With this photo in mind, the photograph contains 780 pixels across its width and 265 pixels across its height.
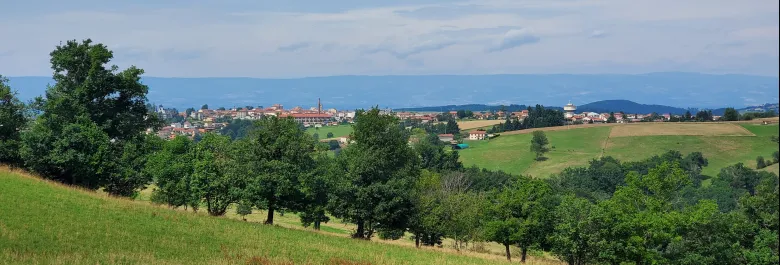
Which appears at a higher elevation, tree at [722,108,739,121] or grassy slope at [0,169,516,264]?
tree at [722,108,739,121]

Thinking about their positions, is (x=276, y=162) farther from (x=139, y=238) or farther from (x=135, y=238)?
(x=135, y=238)

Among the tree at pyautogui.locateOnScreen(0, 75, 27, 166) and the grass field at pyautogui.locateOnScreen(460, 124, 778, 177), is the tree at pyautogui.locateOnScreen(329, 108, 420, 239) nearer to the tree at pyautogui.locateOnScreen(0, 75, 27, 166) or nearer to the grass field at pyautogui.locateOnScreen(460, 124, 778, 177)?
the tree at pyautogui.locateOnScreen(0, 75, 27, 166)

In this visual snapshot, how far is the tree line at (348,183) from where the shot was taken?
37.5 meters

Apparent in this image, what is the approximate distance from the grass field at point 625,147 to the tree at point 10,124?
9862 cm

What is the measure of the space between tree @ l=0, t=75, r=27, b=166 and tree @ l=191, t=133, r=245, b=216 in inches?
553

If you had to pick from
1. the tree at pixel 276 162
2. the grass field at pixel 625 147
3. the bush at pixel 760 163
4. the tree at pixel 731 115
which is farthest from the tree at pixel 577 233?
the tree at pixel 731 115

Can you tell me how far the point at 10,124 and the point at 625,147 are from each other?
129908 mm

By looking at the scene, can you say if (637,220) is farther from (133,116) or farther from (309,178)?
(133,116)

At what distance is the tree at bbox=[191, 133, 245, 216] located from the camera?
138ft

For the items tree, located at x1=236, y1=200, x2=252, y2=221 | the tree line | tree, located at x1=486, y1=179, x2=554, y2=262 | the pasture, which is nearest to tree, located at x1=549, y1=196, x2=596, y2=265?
the tree line

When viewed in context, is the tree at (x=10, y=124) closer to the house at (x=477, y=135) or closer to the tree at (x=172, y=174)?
the tree at (x=172, y=174)

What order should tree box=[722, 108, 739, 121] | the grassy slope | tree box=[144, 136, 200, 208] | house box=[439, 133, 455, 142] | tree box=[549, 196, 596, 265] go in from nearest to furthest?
the grassy slope, tree box=[549, 196, 596, 265], tree box=[144, 136, 200, 208], tree box=[722, 108, 739, 121], house box=[439, 133, 455, 142]

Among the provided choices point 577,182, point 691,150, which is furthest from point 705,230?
point 691,150

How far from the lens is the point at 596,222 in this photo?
121 ft
